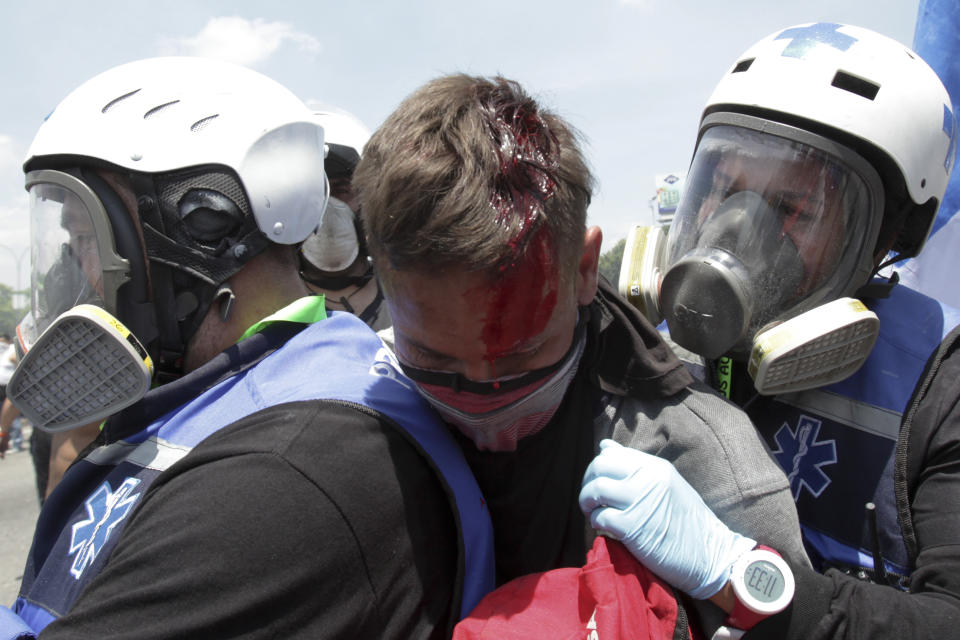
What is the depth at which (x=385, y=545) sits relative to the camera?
50.5 inches

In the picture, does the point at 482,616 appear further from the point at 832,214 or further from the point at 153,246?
the point at 832,214

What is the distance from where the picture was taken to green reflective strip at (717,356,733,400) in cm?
223

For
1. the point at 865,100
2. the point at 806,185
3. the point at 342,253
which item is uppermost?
the point at 865,100

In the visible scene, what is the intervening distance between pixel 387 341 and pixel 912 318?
1.59 metres

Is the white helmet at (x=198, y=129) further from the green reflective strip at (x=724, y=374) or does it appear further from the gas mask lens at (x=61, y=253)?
the green reflective strip at (x=724, y=374)

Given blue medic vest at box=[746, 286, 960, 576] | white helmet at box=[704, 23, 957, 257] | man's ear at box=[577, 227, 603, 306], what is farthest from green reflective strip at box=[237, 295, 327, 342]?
white helmet at box=[704, 23, 957, 257]

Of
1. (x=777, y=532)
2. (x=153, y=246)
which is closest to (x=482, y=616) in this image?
(x=777, y=532)

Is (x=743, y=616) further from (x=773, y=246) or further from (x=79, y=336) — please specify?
(x=79, y=336)

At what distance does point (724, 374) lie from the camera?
7.38 ft

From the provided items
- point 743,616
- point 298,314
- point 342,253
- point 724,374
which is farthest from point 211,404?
point 342,253

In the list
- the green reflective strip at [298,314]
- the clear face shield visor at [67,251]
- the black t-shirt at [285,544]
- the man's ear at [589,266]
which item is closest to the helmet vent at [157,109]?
the clear face shield visor at [67,251]

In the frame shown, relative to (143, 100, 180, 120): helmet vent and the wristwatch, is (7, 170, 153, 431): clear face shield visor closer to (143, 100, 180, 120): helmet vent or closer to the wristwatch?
(143, 100, 180, 120): helmet vent

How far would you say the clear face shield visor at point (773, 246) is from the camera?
2051 mm

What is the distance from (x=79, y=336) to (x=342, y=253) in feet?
8.85
